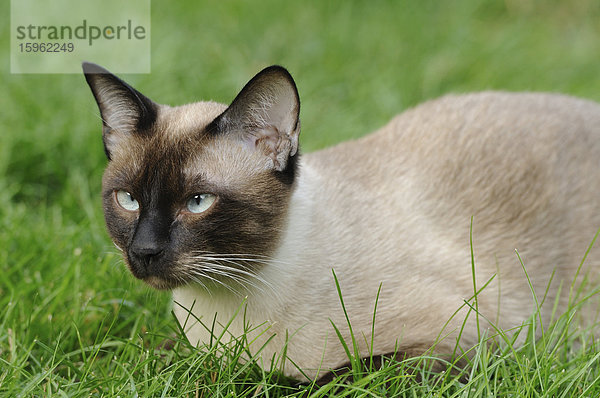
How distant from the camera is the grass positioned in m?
2.27

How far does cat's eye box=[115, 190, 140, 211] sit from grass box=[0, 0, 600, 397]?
0.43 metres

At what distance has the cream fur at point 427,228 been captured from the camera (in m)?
2.43

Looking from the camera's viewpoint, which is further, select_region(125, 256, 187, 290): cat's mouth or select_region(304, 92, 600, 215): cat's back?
select_region(304, 92, 600, 215): cat's back

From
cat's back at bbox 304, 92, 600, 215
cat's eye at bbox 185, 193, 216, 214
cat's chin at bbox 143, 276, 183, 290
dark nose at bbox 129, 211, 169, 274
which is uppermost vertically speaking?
cat's back at bbox 304, 92, 600, 215

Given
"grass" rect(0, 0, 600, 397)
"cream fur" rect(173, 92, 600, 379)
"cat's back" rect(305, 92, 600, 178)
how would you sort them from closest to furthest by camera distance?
"grass" rect(0, 0, 600, 397) < "cream fur" rect(173, 92, 600, 379) < "cat's back" rect(305, 92, 600, 178)

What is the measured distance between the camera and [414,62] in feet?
16.3

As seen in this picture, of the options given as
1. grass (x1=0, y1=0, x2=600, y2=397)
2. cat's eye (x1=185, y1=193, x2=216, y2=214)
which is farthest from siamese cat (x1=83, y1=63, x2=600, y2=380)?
grass (x1=0, y1=0, x2=600, y2=397)

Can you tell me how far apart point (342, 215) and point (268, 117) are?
0.54 meters

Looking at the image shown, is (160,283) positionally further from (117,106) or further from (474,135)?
(474,135)

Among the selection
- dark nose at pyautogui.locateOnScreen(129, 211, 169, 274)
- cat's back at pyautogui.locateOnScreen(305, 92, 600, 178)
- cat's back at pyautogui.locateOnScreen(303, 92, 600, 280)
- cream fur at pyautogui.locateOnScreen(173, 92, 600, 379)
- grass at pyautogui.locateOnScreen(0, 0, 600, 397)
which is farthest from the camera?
cat's back at pyautogui.locateOnScreen(305, 92, 600, 178)

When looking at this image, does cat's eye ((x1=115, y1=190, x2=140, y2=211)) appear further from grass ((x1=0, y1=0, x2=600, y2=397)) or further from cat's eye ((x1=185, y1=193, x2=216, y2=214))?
grass ((x1=0, y1=0, x2=600, y2=397))

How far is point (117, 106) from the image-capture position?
2418 mm

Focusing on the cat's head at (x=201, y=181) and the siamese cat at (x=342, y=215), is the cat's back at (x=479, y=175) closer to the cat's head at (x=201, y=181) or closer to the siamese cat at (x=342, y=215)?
the siamese cat at (x=342, y=215)

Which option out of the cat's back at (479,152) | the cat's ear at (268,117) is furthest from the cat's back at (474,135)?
the cat's ear at (268,117)
